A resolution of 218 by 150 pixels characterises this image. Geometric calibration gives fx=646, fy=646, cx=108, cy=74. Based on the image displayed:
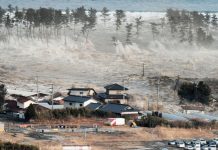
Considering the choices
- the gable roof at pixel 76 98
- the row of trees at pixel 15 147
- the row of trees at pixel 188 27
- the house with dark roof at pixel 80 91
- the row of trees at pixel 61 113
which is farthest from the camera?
the row of trees at pixel 188 27

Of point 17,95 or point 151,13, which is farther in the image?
point 151,13

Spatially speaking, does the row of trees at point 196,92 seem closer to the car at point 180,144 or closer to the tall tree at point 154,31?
the car at point 180,144

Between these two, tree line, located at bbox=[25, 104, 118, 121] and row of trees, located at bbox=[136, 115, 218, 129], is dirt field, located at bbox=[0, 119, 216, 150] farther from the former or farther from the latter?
tree line, located at bbox=[25, 104, 118, 121]

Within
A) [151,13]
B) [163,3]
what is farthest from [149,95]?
[163,3]

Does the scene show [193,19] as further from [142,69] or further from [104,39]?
[142,69]

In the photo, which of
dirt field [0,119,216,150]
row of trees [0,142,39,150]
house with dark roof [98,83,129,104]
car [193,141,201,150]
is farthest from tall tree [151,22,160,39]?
row of trees [0,142,39,150]

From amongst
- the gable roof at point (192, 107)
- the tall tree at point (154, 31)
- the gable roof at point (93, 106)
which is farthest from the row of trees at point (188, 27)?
the gable roof at point (93, 106)
